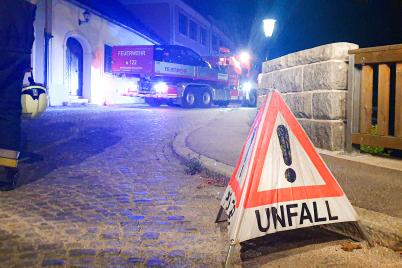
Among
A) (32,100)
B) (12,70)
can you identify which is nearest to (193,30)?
(32,100)

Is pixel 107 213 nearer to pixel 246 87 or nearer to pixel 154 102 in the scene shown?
pixel 154 102

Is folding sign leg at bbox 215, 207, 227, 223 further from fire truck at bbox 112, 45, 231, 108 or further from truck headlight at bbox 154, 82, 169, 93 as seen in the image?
truck headlight at bbox 154, 82, 169, 93

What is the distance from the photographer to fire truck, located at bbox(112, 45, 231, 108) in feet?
62.5

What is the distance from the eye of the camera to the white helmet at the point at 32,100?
575 centimetres

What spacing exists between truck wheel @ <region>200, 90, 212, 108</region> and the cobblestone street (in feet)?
48.7

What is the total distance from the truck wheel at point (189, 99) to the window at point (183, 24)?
19531mm

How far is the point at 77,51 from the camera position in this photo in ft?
71.1

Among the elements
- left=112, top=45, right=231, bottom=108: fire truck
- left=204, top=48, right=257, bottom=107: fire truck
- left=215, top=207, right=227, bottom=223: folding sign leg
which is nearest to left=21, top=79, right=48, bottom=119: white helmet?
left=215, top=207, right=227, bottom=223: folding sign leg

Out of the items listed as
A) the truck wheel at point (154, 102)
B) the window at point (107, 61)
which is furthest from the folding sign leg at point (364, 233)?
the window at point (107, 61)

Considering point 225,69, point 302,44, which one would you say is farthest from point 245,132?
point 225,69

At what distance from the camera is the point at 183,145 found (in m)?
7.58

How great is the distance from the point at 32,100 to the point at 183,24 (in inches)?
1404

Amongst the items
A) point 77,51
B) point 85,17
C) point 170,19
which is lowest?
point 77,51

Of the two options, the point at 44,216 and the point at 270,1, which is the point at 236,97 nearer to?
the point at 270,1
